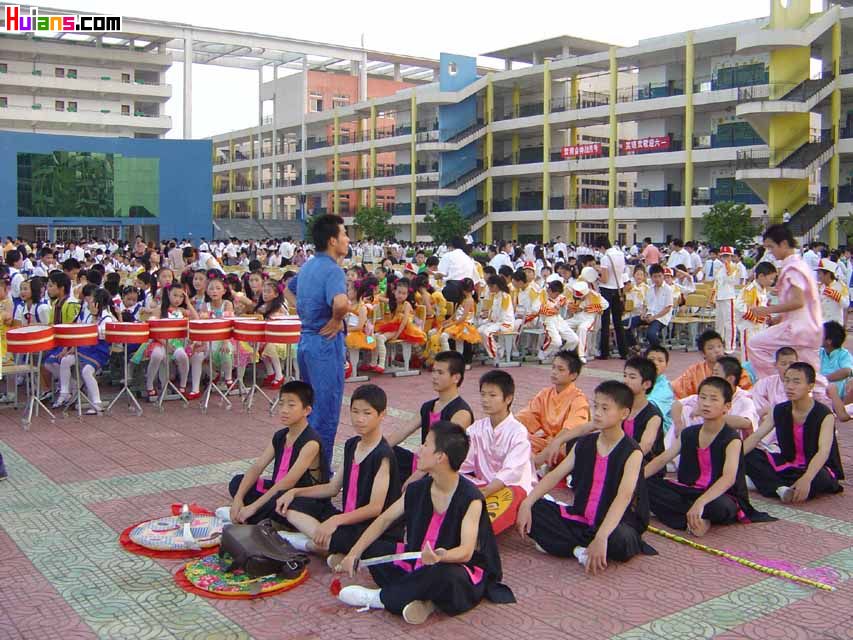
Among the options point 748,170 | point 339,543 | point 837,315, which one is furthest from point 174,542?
point 748,170

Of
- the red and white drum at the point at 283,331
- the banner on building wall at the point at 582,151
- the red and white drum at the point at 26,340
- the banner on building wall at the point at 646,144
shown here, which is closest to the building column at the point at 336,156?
the banner on building wall at the point at 582,151

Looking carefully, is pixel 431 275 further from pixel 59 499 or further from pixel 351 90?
pixel 351 90

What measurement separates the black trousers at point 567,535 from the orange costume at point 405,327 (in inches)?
269

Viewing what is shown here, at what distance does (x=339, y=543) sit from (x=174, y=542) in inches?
39.7

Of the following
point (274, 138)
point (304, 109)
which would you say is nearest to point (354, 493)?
point (304, 109)

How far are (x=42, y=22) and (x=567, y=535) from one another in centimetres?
5393

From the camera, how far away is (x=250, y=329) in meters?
9.38

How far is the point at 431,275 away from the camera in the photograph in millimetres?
15188

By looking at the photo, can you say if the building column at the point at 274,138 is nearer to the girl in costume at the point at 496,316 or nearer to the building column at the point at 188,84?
the building column at the point at 188,84

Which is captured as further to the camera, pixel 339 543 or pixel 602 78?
pixel 602 78

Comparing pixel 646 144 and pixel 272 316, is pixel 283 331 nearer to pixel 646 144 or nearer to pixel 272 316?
pixel 272 316

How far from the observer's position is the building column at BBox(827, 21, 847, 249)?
3344 centimetres

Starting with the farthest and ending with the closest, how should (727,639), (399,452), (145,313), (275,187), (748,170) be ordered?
1. (275,187)
2. (748,170)
3. (145,313)
4. (399,452)
5. (727,639)

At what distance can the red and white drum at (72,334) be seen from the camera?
8852 mm
